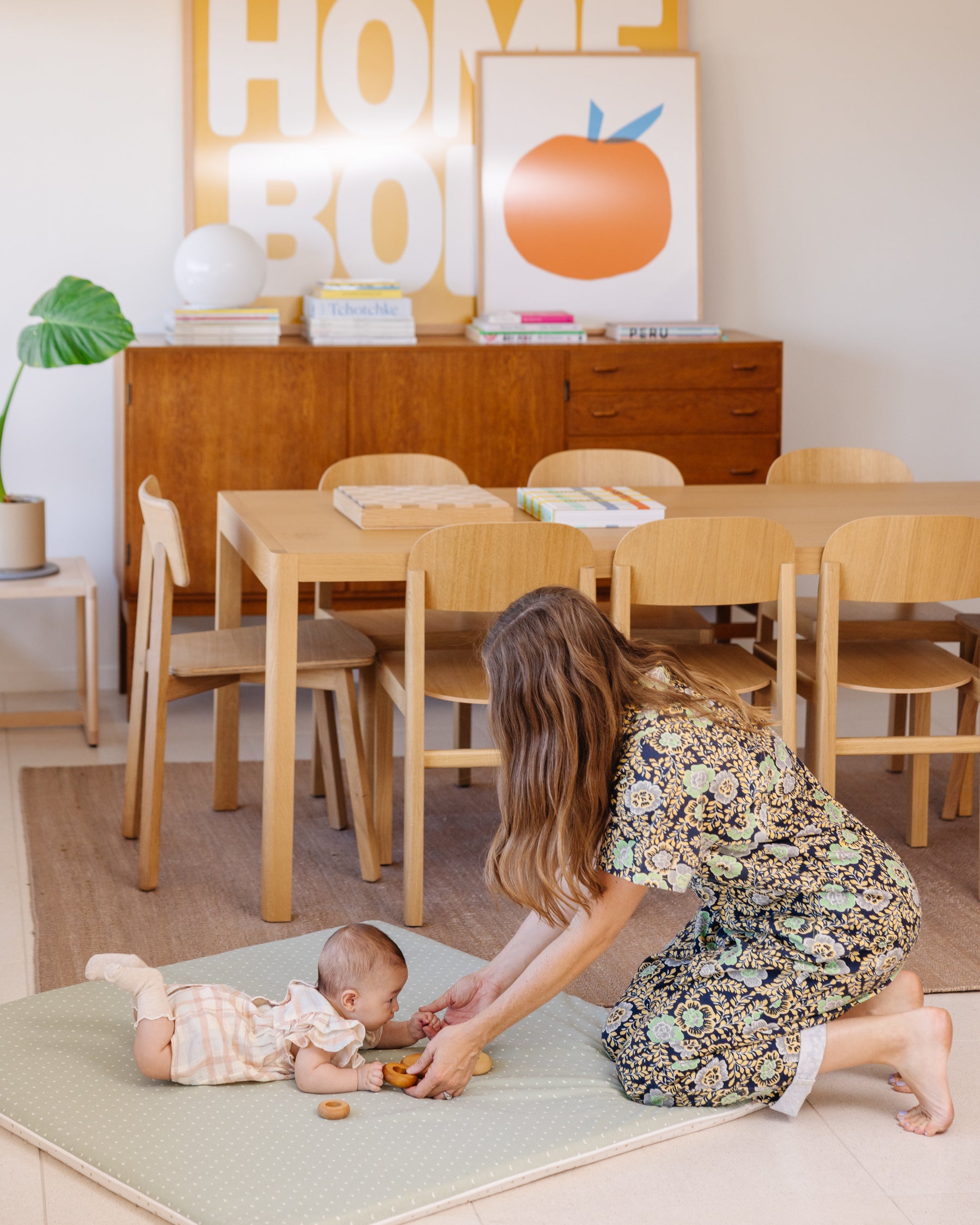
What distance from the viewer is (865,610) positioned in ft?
13.3

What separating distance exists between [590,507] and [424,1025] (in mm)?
1360

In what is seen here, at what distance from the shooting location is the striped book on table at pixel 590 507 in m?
3.39

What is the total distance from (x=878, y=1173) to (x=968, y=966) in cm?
84

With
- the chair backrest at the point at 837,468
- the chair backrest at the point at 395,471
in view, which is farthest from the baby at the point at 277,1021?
the chair backrest at the point at 837,468

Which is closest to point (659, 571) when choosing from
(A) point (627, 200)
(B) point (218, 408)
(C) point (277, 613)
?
(C) point (277, 613)

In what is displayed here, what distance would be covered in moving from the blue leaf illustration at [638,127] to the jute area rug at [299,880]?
7.59 ft

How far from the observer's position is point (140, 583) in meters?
3.56

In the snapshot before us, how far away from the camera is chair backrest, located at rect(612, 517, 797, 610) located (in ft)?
10.4

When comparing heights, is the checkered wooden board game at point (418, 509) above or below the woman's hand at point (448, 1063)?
above

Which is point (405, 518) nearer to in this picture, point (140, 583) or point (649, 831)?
point (140, 583)

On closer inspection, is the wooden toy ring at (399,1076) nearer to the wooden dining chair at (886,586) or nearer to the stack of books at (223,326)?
the wooden dining chair at (886,586)

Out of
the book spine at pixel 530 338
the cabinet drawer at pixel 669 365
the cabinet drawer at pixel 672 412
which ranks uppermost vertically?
the book spine at pixel 530 338

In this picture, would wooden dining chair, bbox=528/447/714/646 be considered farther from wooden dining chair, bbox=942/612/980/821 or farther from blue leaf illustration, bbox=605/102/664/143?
blue leaf illustration, bbox=605/102/664/143

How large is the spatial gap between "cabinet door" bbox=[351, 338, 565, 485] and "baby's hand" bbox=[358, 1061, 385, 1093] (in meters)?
2.66
